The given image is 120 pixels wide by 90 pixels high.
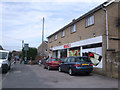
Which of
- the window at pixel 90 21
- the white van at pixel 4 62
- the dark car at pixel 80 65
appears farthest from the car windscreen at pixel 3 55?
the window at pixel 90 21

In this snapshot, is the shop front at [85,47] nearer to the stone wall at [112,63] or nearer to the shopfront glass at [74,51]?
the shopfront glass at [74,51]

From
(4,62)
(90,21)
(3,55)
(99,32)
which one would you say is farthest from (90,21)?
(3,55)

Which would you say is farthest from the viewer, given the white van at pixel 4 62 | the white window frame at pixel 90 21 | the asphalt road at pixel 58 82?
the white window frame at pixel 90 21

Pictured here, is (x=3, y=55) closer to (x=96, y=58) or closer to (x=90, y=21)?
(x=96, y=58)

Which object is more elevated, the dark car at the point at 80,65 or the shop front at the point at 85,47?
the shop front at the point at 85,47

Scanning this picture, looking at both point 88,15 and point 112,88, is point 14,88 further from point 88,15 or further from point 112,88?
point 88,15

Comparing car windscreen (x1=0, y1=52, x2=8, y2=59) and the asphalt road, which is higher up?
car windscreen (x1=0, y1=52, x2=8, y2=59)

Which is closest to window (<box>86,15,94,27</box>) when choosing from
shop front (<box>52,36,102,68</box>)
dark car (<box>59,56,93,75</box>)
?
shop front (<box>52,36,102,68</box>)

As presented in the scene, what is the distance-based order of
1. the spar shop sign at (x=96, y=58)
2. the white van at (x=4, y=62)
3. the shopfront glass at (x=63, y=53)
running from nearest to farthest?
the spar shop sign at (x=96, y=58), the white van at (x=4, y=62), the shopfront glass at (x=63, y=53)

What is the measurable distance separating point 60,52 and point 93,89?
632 inches

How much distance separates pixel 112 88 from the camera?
283 inches

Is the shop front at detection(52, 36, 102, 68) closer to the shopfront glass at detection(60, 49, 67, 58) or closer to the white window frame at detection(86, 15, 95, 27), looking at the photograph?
the shopfront glass at detection(60, 49, 67, 58)

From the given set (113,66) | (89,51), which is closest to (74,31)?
(89,51)

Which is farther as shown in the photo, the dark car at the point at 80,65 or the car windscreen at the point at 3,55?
the car windscreen at the point at 3,55
